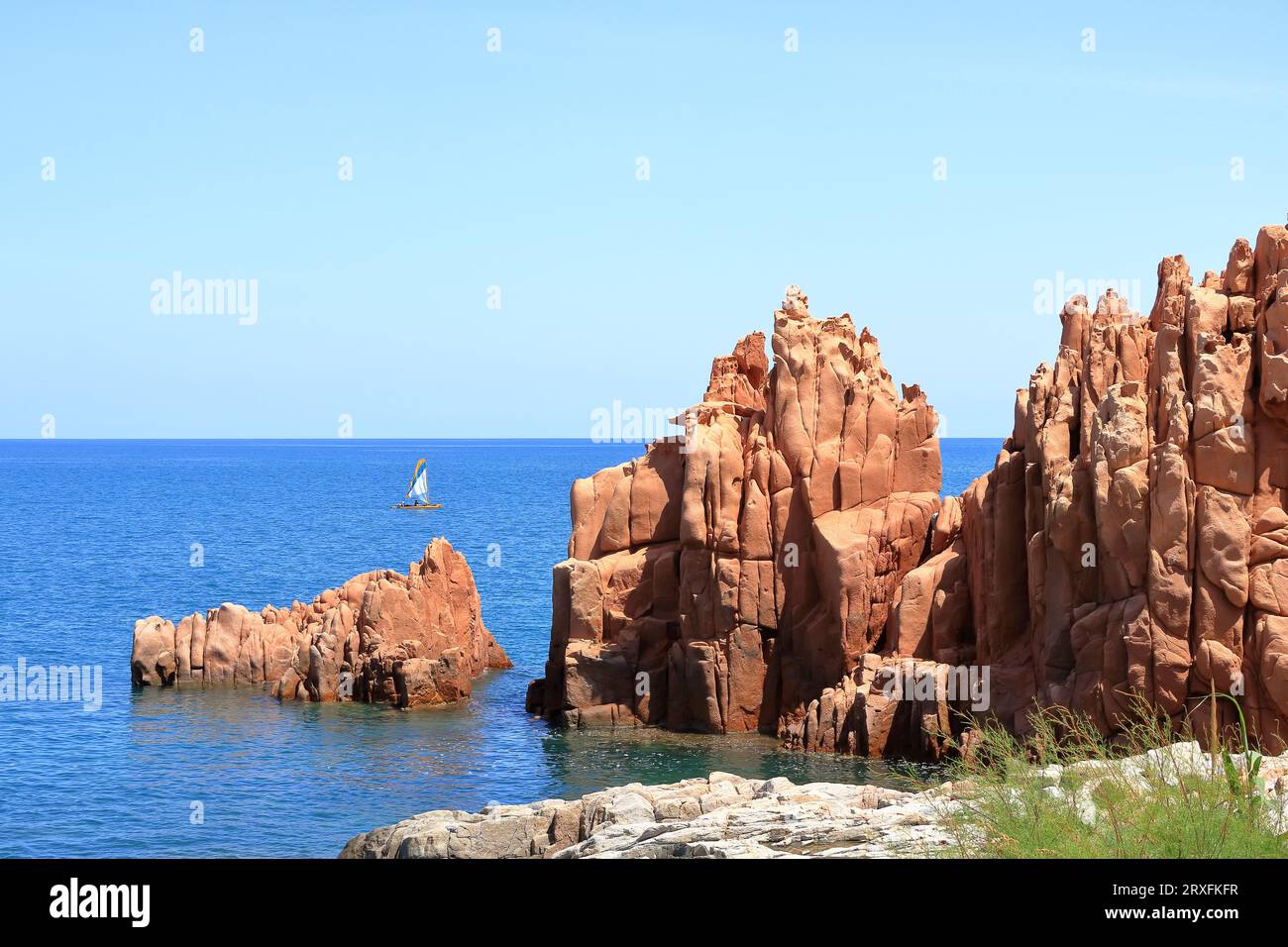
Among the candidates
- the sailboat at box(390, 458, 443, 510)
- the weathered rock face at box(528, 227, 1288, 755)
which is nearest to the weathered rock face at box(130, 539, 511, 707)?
the weathered rock face at box(528, 227, 1288, 755)

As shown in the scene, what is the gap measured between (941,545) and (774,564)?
17.9 ft

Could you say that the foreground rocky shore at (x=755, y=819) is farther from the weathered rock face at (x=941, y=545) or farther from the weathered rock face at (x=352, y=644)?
the weathered rock face at (x=352, y=644)

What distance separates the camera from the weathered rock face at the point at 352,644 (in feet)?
176

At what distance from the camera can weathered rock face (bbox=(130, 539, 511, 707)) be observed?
53562 millimetres

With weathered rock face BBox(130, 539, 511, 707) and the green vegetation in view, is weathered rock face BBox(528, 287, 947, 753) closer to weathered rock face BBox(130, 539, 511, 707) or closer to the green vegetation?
weathered rock face BBox(130, 539, 511, 707)

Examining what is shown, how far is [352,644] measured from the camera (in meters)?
55.0

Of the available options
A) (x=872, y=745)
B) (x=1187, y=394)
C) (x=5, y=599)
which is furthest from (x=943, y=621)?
(x=5, y=599)

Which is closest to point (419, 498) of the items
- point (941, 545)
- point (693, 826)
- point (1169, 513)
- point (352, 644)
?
point (352, 644)

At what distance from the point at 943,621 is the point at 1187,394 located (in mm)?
10643

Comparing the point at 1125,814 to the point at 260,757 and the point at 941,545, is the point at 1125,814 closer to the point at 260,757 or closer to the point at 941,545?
the point at 941,545

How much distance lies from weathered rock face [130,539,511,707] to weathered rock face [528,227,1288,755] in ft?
16.3
